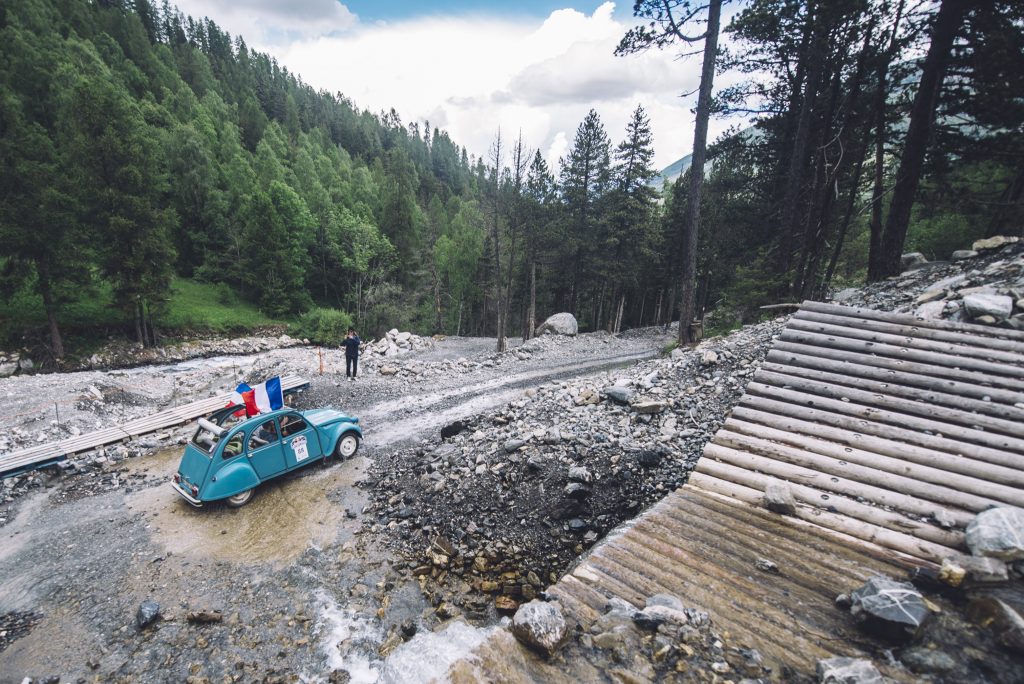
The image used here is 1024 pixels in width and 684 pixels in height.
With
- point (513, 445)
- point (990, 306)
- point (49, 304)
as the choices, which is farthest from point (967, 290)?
point (49, 304)

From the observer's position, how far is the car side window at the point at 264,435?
8.67m

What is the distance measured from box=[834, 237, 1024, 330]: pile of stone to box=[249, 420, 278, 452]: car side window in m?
13.5

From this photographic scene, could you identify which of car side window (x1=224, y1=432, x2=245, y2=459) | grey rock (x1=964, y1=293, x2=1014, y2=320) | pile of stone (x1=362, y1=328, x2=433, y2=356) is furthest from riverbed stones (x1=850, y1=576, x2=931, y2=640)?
pile of stone (x1=362, y1=328, x2=433, y2=356)

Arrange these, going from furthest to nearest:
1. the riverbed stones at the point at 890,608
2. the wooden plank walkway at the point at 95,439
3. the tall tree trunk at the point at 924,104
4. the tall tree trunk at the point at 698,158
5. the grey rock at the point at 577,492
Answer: the tall tree trunk at the point at 698,158, the tall tree trunk at the point at 924,104, the wooden plank walkway at the point at 95,439, the grey rock at the point at 577,492, the riverbed stones at the point at 890,608

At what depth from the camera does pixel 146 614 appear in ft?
19.1

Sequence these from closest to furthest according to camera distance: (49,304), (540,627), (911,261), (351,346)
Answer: (540,627) → (911,261) → (351,346) → (49,304)

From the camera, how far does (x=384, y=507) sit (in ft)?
27.2

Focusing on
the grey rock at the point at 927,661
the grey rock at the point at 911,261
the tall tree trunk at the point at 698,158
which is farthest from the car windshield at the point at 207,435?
the grey rock at the point at 911,261

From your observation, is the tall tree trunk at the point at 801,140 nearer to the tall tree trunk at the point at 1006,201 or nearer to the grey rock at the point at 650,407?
the tall tree trunk at the point at 1006,201

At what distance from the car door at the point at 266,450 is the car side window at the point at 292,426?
0.14 meters

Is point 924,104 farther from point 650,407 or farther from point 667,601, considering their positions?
point 667,601

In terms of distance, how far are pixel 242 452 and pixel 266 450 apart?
44 cm

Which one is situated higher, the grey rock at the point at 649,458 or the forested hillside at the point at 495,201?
the forested hillside at the point at 495,201

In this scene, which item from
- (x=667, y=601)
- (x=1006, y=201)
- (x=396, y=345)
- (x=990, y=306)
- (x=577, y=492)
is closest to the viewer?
(x=667, y=601)
